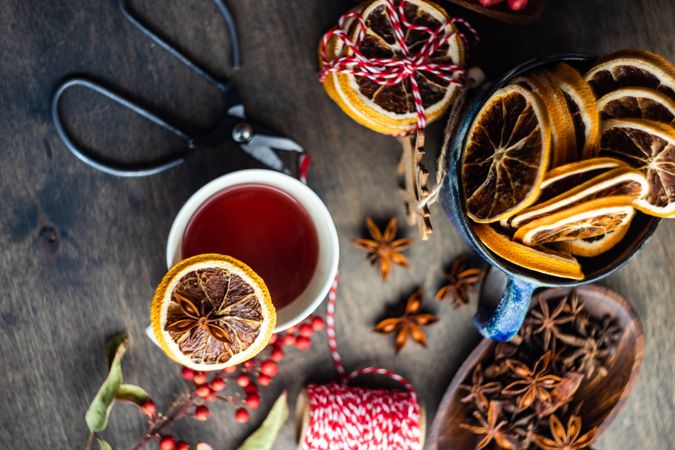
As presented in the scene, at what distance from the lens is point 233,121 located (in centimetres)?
117

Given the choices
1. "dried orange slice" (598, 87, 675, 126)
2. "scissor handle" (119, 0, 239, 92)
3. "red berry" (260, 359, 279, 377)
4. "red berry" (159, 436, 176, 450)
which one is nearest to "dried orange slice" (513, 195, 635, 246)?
"dried orange slice" (598, 87, 675, 126)

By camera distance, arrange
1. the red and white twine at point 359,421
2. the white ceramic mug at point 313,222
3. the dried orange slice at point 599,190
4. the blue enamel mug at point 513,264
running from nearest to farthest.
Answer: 1. the dried orange slice at point 599,190
2. the blue enamel mug at point 513,264
3. the white ceramic mug at point 313,222
4. the red and white twine at point 359,421

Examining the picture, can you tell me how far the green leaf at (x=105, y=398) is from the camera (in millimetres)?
1121

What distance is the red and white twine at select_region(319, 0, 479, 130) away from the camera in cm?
105

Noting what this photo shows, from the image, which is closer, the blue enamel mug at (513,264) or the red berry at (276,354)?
the blue enamel mug at (513,264)

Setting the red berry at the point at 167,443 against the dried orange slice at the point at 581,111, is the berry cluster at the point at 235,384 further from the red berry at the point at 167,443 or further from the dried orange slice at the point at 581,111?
the dried orange slice at the point at 581,111

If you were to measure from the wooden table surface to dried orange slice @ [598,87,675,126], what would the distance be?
1.06ft

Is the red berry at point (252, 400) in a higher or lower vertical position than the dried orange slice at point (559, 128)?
lower

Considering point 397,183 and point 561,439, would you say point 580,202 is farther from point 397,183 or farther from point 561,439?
point 561,439

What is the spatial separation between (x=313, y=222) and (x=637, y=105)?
0.54m

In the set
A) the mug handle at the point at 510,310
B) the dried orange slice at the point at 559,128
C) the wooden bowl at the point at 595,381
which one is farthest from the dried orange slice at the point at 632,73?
the wooden bowl at the point at 595,381

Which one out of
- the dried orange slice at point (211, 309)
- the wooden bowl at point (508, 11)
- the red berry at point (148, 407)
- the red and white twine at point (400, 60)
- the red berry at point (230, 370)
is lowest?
the red berry at point (148, 407)

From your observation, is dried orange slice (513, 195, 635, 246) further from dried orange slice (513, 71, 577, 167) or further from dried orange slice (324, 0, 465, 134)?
dried orange slice (324, 0, 465, 134)

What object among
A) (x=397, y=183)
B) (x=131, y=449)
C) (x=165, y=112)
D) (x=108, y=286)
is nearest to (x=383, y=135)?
(x=397, y=183)
